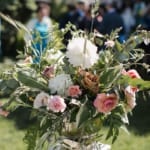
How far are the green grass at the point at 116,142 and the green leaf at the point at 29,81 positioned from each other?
11.7ft

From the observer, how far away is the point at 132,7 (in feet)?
49.1

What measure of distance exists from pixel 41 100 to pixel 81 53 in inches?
12.3

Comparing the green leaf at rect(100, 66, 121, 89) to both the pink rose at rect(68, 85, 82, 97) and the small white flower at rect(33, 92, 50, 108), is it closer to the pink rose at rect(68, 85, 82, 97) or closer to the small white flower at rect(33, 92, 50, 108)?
the pink rose at rect(68, 85, 82, 97)

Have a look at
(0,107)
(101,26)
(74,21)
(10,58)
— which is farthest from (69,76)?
(10,58)

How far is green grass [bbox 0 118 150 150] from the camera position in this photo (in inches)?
269

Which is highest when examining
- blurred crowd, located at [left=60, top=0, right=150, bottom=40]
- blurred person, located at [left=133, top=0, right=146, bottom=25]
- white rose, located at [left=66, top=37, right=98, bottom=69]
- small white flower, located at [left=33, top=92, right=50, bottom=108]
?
blurred person, located at [left=133, top=0, right=146, bottom=25]

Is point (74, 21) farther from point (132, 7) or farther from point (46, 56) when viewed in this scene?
point (46, 56)

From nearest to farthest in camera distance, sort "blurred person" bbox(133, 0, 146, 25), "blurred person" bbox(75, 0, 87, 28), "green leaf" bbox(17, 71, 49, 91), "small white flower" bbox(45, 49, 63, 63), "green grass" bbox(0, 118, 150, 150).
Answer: "green leaf" bbox(17, 71, 49, 91)
"small white flower" bbox(45, 49, 63, 63)
"green grass" bbox(0, 118, 150, 150)
"blurred person" bbox(75, 0, 87, 28)
"blurred person" bbox(133, 0, 146, 25)

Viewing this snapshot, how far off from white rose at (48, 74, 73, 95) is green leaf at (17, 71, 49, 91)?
6cm

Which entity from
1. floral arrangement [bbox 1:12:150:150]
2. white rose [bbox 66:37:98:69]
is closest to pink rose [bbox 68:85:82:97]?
floral arrangement [bbox 1:12:150:150]

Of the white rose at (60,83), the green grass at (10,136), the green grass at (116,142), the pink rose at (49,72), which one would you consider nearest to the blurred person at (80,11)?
the green grass at (10,136)

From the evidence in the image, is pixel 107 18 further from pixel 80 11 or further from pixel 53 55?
pixel 53 55

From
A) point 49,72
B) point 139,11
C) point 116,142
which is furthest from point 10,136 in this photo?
point 139,11

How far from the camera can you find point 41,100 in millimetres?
3223
